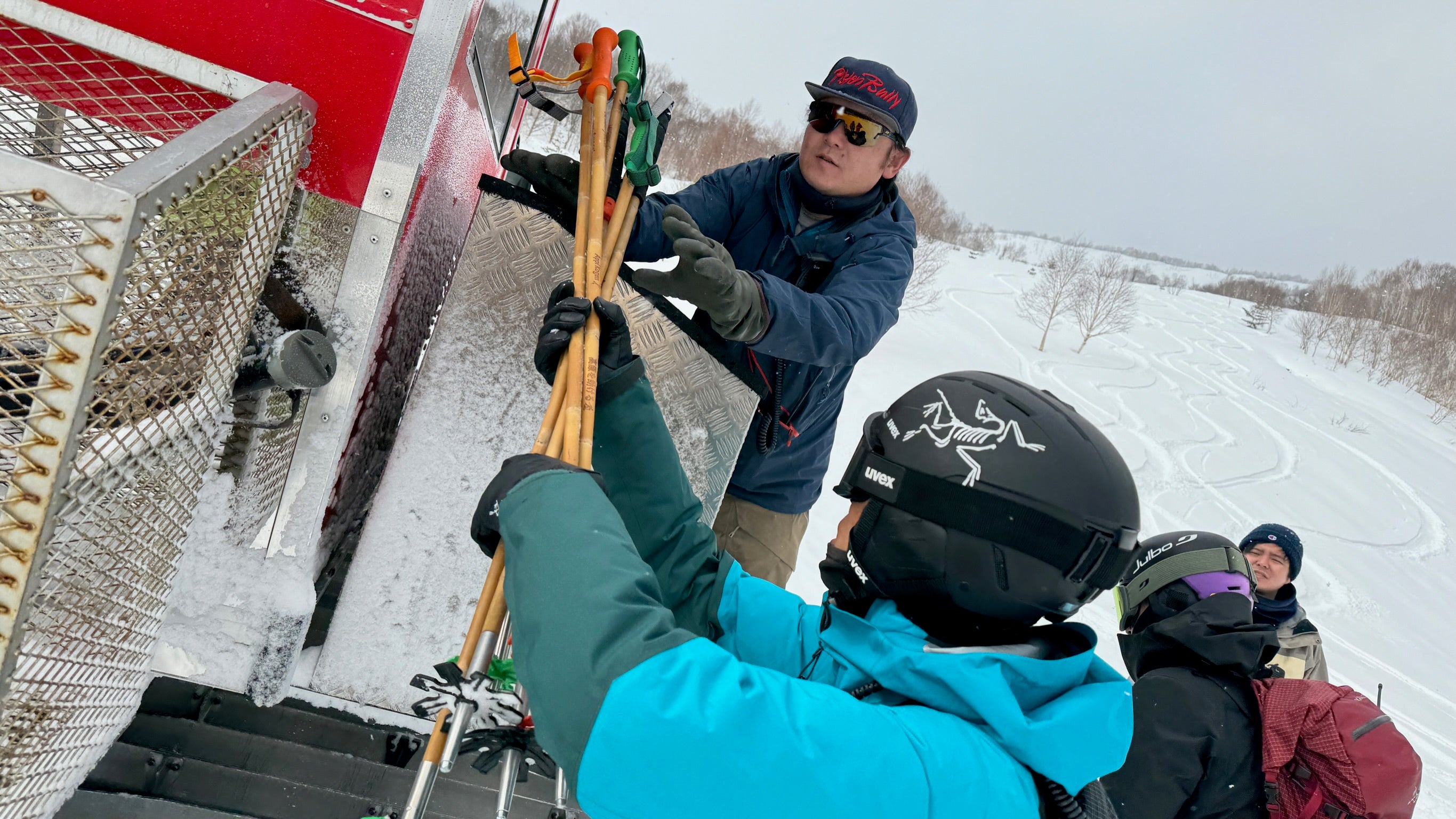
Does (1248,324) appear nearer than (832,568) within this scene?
No

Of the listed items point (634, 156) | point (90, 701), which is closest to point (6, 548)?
point (90, 701)

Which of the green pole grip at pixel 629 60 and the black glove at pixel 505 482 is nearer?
the black glove at pixel 505 482

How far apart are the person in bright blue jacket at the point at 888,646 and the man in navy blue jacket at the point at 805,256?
679mm

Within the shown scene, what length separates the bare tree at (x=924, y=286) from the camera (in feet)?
79.1

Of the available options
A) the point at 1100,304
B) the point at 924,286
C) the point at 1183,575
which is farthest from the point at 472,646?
the point at 1100,304

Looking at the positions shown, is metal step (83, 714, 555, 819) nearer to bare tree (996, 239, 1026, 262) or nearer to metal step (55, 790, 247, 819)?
metal step (55, 790, 247, 819)

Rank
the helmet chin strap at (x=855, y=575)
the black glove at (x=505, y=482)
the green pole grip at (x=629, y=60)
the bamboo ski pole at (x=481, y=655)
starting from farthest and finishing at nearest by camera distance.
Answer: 1. the green pole grip at (x=629, y=60)
2. the helmet chin strap at (x=855, y=575)
3. the black glove at (x=505, y=482)
4. the bamboo ski pole at (x=481, y=655)

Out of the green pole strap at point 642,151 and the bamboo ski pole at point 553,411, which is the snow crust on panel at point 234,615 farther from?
the green pole strap at point 642,151

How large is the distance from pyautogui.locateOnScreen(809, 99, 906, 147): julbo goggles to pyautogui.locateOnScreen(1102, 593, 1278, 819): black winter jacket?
186 cm

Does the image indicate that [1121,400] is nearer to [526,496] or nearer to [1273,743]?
[1273,743]

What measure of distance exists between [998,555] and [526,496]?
77 cm

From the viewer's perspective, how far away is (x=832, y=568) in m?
1.52

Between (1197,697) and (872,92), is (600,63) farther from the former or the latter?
(1197,697)

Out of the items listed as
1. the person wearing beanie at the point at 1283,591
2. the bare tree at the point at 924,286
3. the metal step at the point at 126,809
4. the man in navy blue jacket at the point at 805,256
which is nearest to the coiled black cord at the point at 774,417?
the man in navy blue jacket at the point at 805,256
